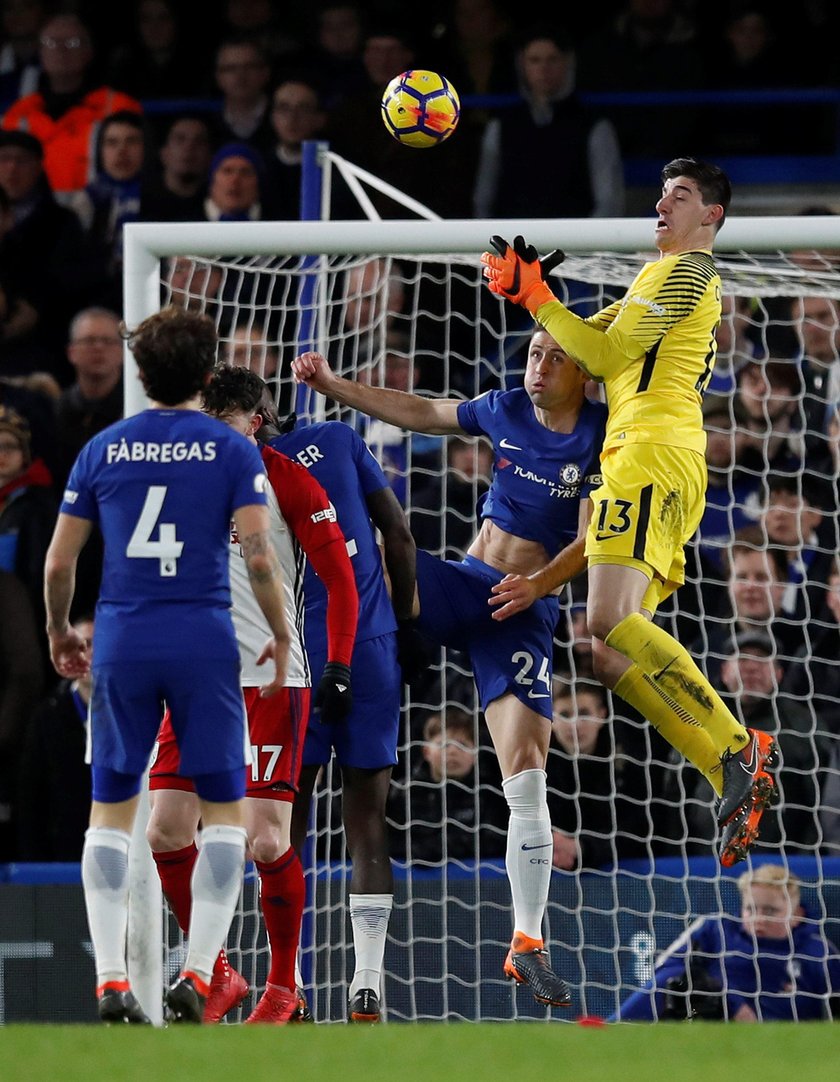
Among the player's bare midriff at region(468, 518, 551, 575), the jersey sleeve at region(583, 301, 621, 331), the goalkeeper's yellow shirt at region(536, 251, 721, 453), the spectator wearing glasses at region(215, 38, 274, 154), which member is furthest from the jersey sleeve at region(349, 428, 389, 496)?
the spectator wearing glasses at region(215, 38, 274, 154)

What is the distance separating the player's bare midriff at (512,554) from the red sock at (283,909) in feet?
4.59

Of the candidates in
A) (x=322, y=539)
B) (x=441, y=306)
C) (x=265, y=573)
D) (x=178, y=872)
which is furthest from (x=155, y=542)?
(x=441, y=306)

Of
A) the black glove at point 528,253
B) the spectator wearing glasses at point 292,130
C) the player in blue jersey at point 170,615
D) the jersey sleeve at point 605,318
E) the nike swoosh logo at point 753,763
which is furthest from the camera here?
the spectator wearing glasses at point 292,130

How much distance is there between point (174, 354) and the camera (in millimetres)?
4926

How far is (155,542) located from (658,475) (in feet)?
6.23

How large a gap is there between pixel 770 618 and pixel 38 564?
11.7ft

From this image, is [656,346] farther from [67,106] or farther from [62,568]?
[67,106]

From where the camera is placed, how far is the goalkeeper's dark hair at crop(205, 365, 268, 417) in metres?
5.84

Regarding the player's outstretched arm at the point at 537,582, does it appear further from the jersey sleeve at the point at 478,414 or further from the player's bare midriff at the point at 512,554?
the jersey sleeve at the point at 478,414

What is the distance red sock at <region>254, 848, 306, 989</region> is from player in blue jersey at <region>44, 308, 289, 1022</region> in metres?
0.90

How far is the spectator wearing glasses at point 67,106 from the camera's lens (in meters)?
11.3

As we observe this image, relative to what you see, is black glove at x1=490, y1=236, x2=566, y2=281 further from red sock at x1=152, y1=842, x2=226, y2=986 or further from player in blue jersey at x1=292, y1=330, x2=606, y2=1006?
red sock at x1=152, y1=842, x2=226, y2=986

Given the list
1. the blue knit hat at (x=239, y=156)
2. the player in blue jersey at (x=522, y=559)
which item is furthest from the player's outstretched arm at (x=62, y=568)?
the blue knit hat at (x=239, y=156)

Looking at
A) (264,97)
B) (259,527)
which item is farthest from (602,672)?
(264,97)
